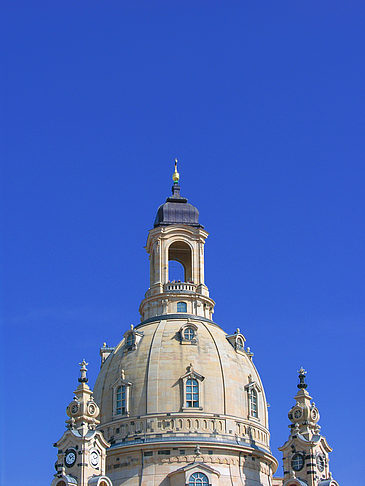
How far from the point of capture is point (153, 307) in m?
111

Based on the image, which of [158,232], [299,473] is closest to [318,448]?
[299,473]

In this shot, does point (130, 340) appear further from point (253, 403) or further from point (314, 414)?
point (314, 414)

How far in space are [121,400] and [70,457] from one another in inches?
333

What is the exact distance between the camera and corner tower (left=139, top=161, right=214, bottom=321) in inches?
4326

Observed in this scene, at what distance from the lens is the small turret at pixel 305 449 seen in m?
98.7

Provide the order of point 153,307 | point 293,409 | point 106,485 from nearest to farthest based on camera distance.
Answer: point 106,485, point 293,409, point 153,307

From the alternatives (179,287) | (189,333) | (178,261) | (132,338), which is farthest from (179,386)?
(178,261)

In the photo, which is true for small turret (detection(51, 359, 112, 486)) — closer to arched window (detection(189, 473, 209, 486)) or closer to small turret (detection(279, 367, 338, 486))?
arched window (detection(189, 473, 209, 486))

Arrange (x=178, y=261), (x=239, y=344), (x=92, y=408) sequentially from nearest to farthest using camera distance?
(x=92, y=408) < (x=239, y=344) < (x=178, y=261)

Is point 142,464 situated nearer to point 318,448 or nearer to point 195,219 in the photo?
point 318,448

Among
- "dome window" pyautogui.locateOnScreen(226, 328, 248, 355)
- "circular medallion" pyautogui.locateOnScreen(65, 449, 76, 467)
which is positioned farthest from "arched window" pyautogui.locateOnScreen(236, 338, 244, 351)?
"circular medallion" pyautogui.locateOnScreen(65, 449, 76, 467)

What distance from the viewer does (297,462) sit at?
99812 millimetres

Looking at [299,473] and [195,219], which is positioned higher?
[195,219]

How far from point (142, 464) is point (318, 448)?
14988 millimetres
